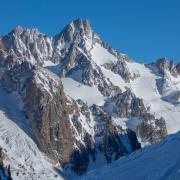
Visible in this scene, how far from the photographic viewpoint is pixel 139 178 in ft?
342

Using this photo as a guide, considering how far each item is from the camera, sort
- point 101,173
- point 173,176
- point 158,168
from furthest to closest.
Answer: point 101,173, point 158,168, point 173,176

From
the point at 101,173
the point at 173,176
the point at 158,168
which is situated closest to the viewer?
the point at 173,176

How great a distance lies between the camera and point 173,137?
119 meters

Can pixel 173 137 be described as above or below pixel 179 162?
above

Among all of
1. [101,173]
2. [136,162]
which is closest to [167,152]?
[136,162]

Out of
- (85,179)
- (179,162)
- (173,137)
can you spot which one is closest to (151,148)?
(173,137)

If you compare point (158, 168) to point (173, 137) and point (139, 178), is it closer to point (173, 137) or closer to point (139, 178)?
point (139, 178)

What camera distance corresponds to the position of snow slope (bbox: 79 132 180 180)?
100250mm

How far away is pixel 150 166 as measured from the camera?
107 meters

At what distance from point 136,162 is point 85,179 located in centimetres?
970

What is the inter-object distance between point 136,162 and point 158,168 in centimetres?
1104

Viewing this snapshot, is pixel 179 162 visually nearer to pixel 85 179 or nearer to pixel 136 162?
pixel 136 162

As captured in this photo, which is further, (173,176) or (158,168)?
(158,168)

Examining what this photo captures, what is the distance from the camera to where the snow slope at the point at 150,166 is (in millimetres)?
100250
